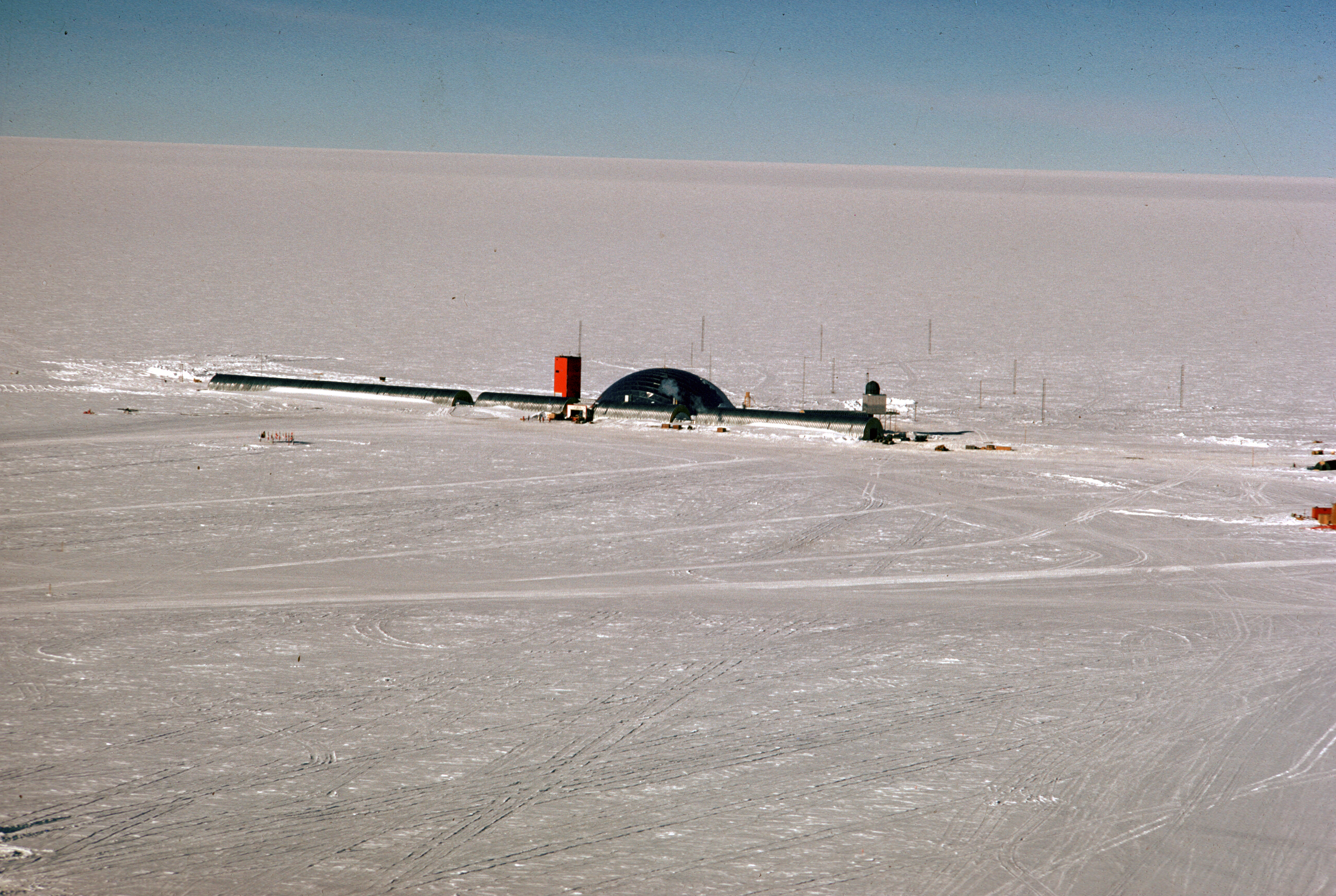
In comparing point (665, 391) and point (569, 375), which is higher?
point (569, 375)

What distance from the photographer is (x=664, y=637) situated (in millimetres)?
6973

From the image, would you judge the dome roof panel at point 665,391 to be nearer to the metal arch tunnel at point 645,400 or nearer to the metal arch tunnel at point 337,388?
the metal arch tunnel at point 645,400

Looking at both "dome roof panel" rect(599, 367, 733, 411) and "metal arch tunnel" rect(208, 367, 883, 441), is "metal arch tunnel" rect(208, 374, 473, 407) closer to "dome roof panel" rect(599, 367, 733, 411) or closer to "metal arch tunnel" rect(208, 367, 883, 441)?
"metal arch tunnel" rect(208, 367, 883, 441)

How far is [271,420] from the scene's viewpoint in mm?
17359

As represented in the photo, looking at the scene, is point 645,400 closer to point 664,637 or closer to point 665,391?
point 665,391

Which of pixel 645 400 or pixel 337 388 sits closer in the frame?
pixel 645 400

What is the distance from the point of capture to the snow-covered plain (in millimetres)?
4266

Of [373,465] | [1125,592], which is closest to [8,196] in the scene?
[373,465]

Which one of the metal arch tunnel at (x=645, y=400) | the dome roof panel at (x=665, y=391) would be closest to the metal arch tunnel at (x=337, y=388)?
the metal arch tunnel at (x=645, y=400)

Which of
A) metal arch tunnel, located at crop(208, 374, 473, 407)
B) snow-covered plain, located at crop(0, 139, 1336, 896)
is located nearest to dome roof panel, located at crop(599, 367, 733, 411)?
snow-covered plain, located at crop(0, 139, 1336, 896)

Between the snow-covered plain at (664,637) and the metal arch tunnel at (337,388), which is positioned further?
the metal arch tunnel at (337,388)

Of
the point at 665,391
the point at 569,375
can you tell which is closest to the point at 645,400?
the point at 665,391

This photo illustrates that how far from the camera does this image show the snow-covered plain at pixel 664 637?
14.0 ft

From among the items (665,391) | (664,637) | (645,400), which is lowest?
(664,637)
